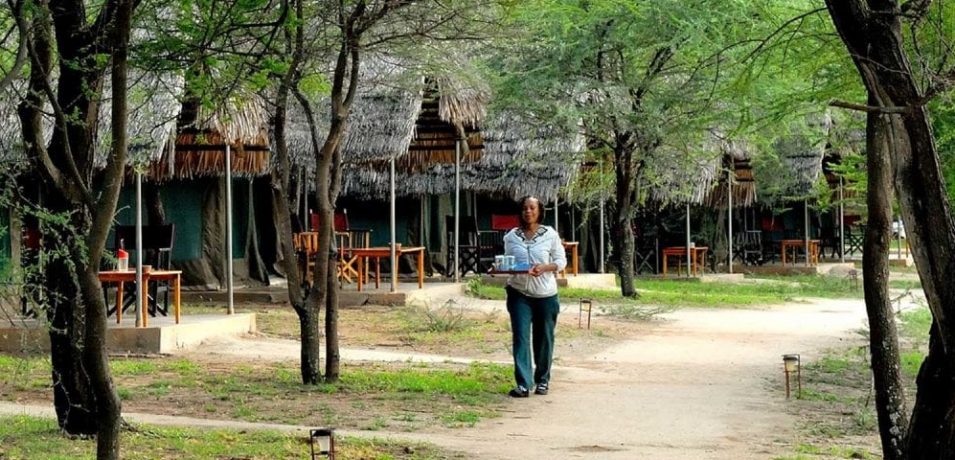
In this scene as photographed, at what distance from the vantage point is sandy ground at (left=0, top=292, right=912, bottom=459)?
8023 millimetres

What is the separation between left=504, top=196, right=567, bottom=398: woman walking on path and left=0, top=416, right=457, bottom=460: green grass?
2.45 meters

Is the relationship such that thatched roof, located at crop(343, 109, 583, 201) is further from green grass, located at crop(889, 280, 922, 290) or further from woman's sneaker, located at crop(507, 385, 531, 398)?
woman's sneaker, located at crop(507, 385, 531, 398)

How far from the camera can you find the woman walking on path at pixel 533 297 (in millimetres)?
10188

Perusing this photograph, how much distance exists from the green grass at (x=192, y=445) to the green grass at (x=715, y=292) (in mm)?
12348

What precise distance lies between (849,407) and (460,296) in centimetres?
1072

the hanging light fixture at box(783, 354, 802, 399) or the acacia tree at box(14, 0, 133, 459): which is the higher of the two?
the acacia tree at box(14, 0, 133, 459)

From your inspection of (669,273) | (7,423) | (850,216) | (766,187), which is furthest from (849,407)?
(850,216)

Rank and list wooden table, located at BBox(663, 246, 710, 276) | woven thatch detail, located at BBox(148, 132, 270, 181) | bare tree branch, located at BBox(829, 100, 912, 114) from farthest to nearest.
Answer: wooden table, located at BBox(663, 246, 710, 276)
woven thatch detail, located at BBox(148, 132, 270, 181)
bare tree branch, located at BBox(829, 100, 912, 114)

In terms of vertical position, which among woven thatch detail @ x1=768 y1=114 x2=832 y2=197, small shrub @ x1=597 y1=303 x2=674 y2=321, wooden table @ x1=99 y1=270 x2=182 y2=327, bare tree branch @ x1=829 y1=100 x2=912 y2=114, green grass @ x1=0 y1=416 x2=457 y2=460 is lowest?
green grass @ x1=0 y1=416 x2=457 y2=460

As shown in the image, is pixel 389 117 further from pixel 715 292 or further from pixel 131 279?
pixel 715 292

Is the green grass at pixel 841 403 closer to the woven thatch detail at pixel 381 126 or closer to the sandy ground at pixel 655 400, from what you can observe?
the sandy ground at pixel 655 400

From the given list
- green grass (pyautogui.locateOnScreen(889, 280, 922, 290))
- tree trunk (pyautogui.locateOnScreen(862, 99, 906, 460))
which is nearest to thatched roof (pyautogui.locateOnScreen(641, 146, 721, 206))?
green grass (pyautogui.locateOnScreen(889, 280, 922, 290))

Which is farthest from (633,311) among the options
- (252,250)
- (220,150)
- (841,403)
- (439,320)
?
(841,403)

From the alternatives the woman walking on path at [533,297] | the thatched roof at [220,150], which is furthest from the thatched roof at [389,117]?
the woman walking on path at [533,297]
